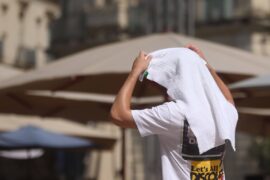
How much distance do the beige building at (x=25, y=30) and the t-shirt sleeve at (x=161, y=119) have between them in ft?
101

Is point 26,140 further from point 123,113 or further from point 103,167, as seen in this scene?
point 103,167

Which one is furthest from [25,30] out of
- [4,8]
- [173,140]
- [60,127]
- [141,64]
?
[173,140]

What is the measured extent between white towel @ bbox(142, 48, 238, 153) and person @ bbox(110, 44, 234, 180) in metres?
0.04

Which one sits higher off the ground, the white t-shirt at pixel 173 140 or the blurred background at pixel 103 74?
the white t-shirt at pixel 173 140

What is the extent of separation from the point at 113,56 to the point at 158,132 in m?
3.85

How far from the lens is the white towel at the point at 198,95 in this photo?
336cm

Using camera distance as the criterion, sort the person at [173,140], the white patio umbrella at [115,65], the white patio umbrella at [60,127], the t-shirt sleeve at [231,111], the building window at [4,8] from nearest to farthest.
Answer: the person at [173,140] < the t-shirt sleeve at [231,111] < the white patio umbrella at [115,65] < the white patio umbrella at [60,127] < the building window at [4,8]

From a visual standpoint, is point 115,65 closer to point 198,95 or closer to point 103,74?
point 103,74

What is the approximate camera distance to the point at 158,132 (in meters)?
3.39

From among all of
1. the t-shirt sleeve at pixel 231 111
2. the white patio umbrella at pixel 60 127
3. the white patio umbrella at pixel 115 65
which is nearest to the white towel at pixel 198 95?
the t-shirt sleeve at pixel 231 111

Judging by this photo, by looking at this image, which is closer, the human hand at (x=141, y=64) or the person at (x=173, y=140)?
the person at (x=173, y=140)

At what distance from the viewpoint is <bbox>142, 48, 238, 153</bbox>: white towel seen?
3.36 meters

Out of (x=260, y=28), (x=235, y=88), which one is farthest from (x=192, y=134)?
(x=260, y=28)

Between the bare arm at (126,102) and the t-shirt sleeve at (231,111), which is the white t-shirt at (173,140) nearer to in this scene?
the bare arm at (126,102)
